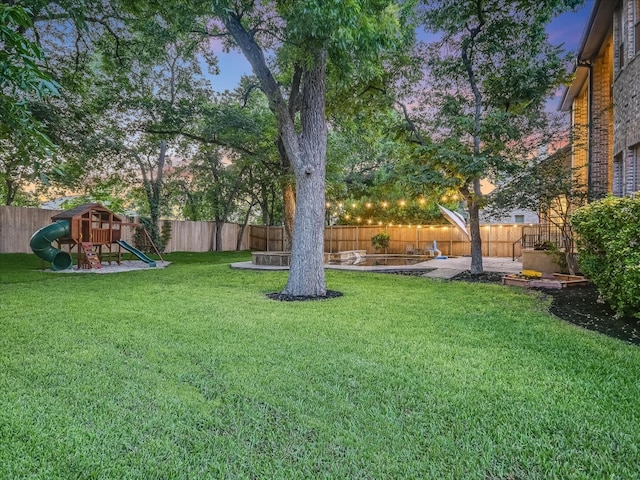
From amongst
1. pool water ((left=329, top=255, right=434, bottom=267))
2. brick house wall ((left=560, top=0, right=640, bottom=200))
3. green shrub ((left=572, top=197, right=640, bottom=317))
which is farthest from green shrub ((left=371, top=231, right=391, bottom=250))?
green shrub ((left=572, top=197, right=640, bottom=317))

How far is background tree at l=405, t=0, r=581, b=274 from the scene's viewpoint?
338 inches

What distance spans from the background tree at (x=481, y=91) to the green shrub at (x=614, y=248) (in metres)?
3.22

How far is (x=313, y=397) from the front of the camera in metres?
2.50

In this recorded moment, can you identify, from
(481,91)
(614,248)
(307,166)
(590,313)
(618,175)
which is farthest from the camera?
(481,91)

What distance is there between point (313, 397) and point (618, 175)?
27.0 feet

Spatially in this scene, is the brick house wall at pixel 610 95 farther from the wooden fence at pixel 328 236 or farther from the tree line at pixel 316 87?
the wooden fence at pixel 328 236

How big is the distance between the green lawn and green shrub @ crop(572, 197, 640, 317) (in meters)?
0.81

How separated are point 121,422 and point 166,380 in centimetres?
63

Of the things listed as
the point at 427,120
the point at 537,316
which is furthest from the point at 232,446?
the point at 427,120

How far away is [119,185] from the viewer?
19.3 m

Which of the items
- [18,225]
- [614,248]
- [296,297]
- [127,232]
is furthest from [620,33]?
[18,225]

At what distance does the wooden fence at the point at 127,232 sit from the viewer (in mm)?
13594

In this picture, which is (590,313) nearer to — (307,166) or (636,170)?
(636,170)

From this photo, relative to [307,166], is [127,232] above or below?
below
